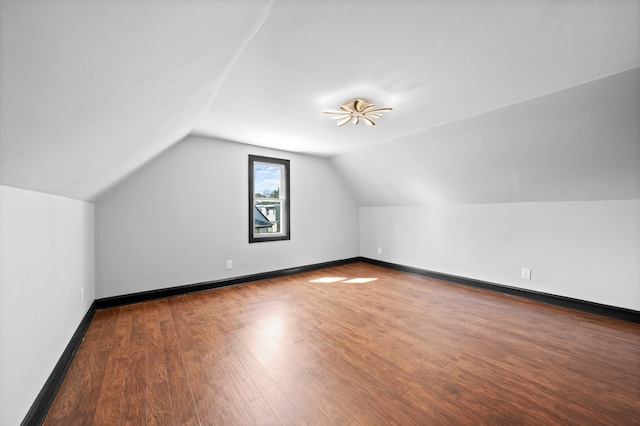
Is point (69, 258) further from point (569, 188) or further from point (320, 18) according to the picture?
point (569, 188)

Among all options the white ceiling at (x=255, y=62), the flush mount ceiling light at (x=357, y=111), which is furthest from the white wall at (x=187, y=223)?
the flush mount ceiling light at (x=357, y=111)

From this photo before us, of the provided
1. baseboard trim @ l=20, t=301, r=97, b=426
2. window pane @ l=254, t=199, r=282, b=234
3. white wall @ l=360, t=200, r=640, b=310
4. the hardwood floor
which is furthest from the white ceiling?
window pane @ l=254, t=199, r=282, b=234

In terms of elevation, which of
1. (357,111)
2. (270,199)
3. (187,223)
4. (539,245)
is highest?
(357,111)

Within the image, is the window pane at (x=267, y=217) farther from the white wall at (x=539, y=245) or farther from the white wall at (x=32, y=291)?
the white wall at (x=32, y=291)

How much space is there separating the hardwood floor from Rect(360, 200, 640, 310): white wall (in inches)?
15.1

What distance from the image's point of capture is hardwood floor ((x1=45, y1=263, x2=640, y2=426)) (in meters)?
1.45

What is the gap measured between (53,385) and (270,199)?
3.25 metres

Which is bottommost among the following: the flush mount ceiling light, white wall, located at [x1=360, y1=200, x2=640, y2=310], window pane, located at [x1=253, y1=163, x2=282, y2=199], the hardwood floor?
the hardwood floor

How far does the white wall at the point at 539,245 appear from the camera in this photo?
2.72 m

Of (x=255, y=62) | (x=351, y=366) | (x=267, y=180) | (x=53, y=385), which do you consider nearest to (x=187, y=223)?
(x=267, y=180)

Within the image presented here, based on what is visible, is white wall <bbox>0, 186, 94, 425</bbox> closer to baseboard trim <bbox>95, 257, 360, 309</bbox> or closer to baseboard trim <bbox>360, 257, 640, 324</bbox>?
baseboard trim <bbox>95, 257, 360, 309</bbox>

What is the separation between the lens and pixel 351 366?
6.15 ft

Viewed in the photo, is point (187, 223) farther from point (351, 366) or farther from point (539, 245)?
point (539, 245)

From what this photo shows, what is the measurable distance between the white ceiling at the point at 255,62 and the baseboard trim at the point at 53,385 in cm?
118
